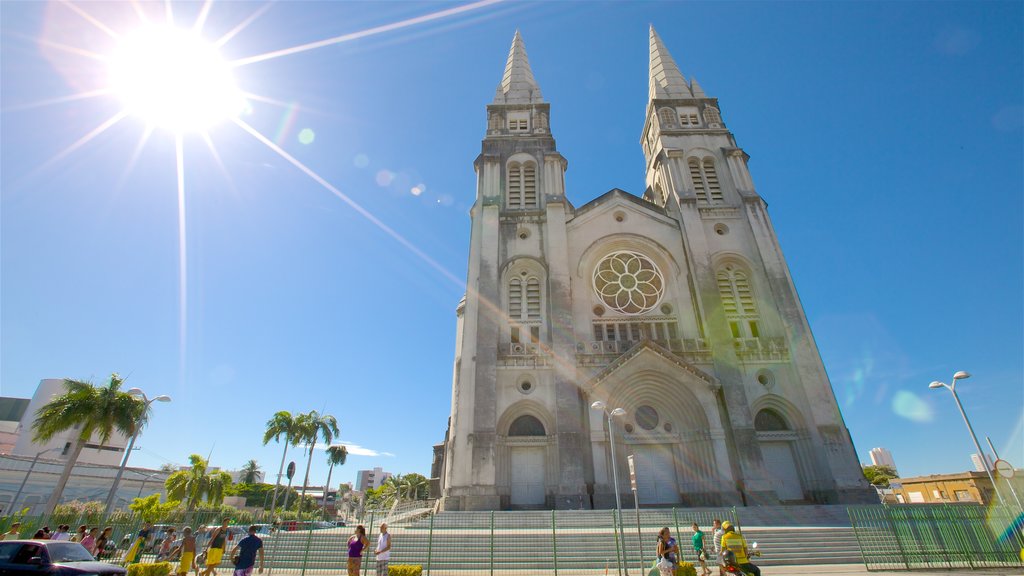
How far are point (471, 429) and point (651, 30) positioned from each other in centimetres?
3916

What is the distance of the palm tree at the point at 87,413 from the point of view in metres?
19.2

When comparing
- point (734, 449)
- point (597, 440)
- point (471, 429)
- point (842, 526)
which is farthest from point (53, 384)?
point (842, 526)

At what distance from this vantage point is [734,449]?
20594mm

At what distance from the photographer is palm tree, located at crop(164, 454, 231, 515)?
105 ft

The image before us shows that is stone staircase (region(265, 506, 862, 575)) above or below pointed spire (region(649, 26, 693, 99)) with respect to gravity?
below

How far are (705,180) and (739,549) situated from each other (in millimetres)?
24976

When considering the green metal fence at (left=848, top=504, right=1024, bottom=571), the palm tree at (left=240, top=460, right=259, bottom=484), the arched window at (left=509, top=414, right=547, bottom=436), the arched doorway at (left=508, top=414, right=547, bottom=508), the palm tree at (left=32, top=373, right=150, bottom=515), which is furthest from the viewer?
the palm tree at (left=240, top=460, right=259, bottom=484)

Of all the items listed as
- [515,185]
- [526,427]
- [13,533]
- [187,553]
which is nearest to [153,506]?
[13,533]

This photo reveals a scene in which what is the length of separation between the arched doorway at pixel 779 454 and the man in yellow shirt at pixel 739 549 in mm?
13103

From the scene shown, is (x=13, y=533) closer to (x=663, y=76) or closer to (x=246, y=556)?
(x=246, y=556)

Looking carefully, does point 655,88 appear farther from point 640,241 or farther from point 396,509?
point 396,509

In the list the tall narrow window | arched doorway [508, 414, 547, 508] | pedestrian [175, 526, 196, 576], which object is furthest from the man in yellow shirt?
the tall narrow window

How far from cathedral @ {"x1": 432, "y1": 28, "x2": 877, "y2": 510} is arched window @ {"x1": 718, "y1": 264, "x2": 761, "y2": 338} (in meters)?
0.08

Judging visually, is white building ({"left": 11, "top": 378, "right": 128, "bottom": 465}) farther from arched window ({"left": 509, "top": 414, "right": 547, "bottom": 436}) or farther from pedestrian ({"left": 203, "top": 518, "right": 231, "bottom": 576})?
pedestrian ({"left": 203, "top": 518, "right": 231, "bottom": 576})
